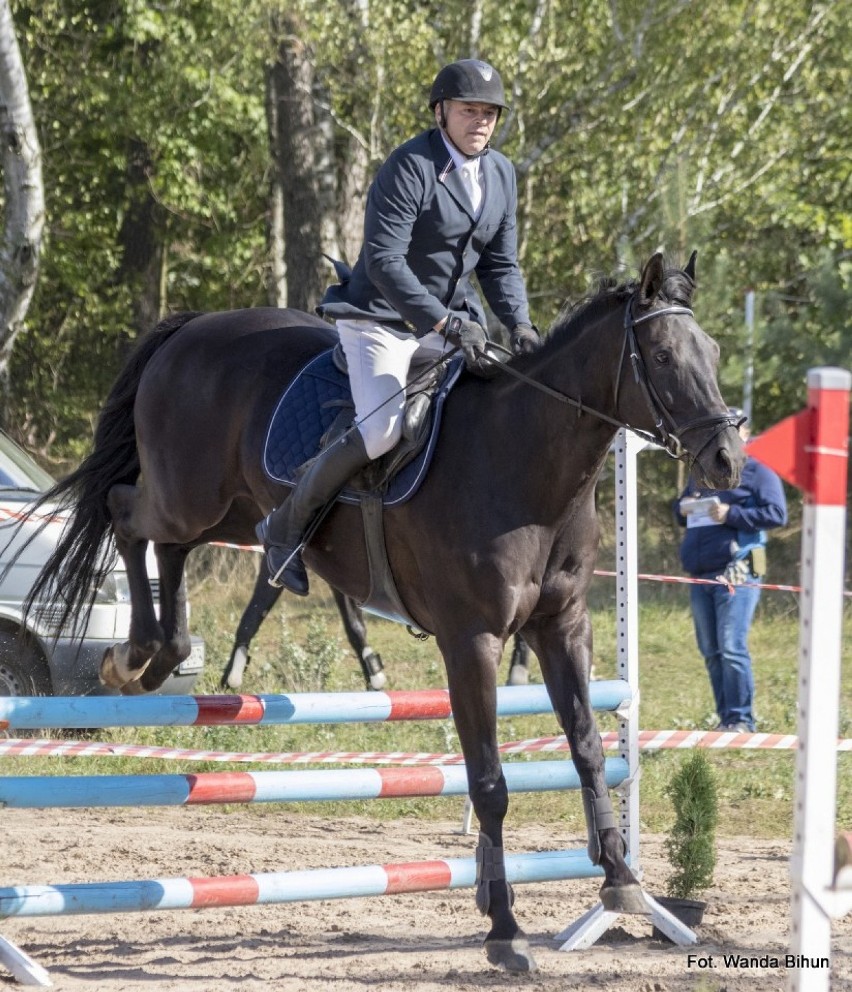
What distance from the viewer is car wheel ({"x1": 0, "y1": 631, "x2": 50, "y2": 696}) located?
Answer: 27.2 ft

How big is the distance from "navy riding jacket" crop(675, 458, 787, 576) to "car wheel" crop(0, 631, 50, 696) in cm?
405

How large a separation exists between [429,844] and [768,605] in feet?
27.2

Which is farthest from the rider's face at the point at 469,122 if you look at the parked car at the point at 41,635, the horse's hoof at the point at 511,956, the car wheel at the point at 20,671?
the car wheel at the point at 20,671

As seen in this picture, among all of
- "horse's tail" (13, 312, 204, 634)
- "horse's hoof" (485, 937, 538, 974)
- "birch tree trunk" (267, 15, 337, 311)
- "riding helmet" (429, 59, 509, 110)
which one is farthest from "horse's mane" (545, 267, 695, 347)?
"birch tree trunk" (267, 15, 337, 311)

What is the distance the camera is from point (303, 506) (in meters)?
5.23

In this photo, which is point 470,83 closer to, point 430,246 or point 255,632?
point 430,246

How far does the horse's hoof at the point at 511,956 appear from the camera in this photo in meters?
4.67

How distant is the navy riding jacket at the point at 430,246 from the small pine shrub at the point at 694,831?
1.87 metres

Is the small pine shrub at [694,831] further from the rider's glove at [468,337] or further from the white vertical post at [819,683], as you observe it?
the white vertical post at [819,683]

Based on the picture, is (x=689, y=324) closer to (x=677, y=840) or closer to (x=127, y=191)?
(x=677, y=840)

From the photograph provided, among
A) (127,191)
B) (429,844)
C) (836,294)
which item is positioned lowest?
(429,844)

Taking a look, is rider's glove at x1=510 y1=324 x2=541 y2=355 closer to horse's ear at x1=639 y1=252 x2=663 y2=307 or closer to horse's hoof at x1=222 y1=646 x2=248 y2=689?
horse's ear at x1=639 y1=252 x2=663 y2=307

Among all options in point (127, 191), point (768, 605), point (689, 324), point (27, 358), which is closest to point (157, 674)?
point (689, 324)

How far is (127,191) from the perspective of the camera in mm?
18750
